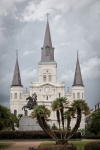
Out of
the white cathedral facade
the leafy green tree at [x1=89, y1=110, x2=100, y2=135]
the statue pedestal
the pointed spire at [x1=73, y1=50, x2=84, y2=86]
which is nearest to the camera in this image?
the statue pedestal

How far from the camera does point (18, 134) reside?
156 feet

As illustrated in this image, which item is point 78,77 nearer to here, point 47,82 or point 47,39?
point 47,82

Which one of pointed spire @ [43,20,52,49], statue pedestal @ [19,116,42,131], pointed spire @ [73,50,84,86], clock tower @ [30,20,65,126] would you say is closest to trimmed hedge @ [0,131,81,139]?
statue pedestal @ [19,116,42,131]

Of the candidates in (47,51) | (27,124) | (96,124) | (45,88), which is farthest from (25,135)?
(47,51)

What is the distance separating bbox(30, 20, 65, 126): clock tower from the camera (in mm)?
117562

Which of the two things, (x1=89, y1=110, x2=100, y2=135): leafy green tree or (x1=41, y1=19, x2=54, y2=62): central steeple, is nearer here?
(x1=89, y1=110, x2=100, y2=135): leafy green tree

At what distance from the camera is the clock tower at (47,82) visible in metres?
118

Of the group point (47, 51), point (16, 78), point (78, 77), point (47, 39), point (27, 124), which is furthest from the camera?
point (47, 39)

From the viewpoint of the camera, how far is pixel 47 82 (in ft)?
390

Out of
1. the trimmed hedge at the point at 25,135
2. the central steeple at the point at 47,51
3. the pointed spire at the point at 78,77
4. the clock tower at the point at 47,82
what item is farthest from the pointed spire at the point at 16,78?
the trimmed hedge at the point at 25,135

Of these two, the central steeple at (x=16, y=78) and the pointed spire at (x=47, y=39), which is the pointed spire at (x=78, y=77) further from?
the central steeple at (x=16, y=78)

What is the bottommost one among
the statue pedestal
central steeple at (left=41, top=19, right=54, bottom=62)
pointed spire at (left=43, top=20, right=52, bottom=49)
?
the statue pedestal

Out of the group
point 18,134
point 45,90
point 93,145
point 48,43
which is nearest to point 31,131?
point 18,134

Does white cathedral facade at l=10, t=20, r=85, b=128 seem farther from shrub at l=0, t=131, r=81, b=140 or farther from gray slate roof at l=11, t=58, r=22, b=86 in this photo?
shrub at l=0, t=131, r=81, b=140
